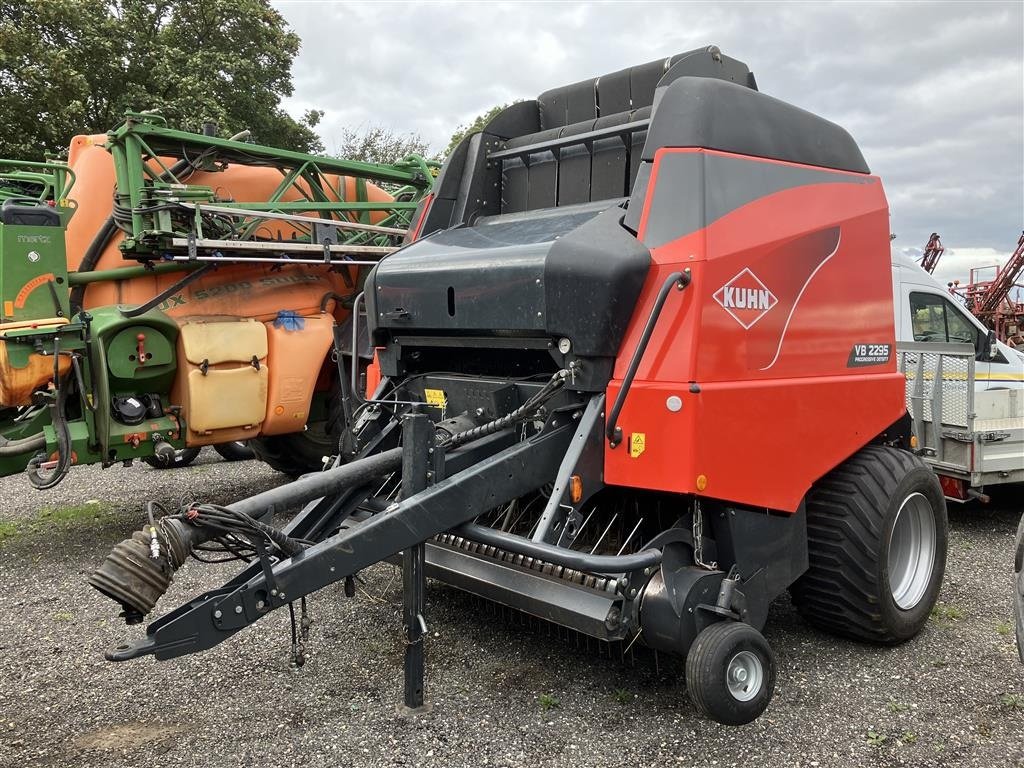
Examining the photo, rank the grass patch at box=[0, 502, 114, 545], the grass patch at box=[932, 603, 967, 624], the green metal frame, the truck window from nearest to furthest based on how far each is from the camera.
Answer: the grass patch at box=[932, 603, 967, 624], the green metal frame, the grass patch at box=[0, 502, 114, 545], the truck window

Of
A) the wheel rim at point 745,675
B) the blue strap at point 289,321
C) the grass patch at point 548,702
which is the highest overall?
the blue strap at point 289,321

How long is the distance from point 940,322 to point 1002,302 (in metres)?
19.3

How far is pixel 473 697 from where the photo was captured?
3.21 m

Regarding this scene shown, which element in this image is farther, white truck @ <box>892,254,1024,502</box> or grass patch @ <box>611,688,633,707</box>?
white truck @ <box>892,254,1024,502</box>

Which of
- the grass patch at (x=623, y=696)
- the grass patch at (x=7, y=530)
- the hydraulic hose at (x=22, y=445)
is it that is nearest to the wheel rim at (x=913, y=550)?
the grass patch at (x=623, y=696)

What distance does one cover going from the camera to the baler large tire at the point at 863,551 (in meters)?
3.52

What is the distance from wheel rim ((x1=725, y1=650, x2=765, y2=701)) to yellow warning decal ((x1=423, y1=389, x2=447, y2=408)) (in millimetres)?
1729

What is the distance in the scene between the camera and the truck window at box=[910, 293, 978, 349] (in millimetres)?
6535

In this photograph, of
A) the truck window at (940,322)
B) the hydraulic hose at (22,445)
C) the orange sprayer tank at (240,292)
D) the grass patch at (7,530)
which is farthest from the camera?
the truck window at (940,322)

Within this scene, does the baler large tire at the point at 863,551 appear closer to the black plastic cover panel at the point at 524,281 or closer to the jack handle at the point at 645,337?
the jack handle at the point at 645,337

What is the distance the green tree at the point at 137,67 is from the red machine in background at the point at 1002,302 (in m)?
18.3

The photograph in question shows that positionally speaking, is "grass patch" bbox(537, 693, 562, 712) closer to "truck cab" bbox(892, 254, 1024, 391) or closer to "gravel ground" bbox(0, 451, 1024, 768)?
"gravel ground" bbox(0, 451, 1024, 768)

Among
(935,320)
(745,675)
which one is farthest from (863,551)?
(935,320)

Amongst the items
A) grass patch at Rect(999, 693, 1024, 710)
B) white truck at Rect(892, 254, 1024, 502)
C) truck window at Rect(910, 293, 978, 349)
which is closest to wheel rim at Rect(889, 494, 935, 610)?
grass patch at Rect(999, 693, 1024, 710)
